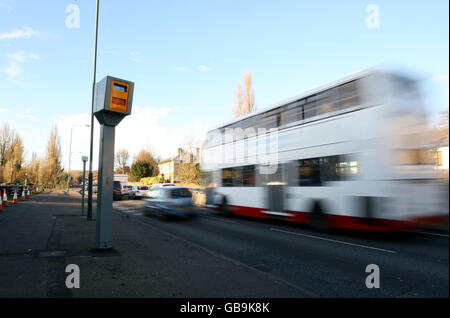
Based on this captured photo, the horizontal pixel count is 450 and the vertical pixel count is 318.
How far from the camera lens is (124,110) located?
7.06m

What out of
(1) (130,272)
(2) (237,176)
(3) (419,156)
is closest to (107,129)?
(1) (130,272)

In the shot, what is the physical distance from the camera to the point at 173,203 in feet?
45.8

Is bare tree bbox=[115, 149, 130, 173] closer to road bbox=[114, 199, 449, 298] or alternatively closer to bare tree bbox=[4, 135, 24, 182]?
bare tree bbox=[4, 135, 24, 182]

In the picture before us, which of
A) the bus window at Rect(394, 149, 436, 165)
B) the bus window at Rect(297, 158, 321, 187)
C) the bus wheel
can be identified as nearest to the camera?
the bus window at Rect(394, 149, 436, 165)

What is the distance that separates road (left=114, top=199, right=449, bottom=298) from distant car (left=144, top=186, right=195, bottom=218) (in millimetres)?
2977

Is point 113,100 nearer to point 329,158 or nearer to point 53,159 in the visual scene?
point 329,158

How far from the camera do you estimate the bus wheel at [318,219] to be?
949 centimetres

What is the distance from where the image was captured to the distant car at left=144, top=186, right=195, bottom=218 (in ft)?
45.7

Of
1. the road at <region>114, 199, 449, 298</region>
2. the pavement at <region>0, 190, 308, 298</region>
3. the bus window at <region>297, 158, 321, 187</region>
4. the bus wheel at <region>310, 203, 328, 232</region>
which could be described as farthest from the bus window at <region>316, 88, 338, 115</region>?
the pavement at <region>0, 190, 308, 298</region>

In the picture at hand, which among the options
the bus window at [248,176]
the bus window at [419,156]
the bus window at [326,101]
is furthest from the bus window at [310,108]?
the bus window at [419,156]

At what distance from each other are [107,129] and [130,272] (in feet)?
11.2

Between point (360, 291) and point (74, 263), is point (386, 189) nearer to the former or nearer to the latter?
point (360, 291)

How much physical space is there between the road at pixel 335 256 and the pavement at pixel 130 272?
0.55 metres
